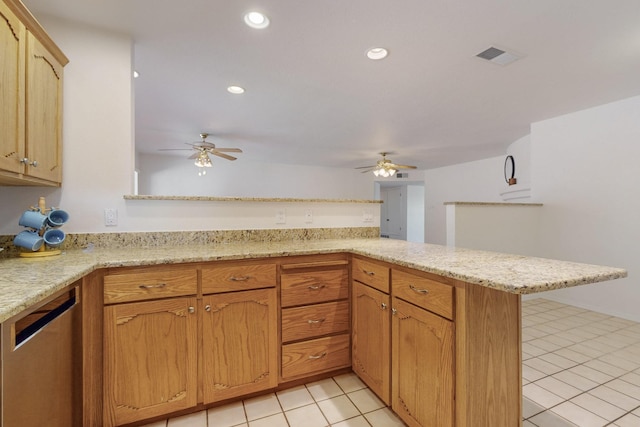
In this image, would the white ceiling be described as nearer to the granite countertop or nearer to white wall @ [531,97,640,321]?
white wall @ [531,97,640,321]

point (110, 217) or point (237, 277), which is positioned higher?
point (110, 217)

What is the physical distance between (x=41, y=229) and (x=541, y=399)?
2967mm

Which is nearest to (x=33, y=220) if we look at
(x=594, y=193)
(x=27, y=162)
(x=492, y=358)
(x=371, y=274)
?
(x=27, y=162)

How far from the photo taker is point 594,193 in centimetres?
336

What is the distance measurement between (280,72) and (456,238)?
8.54 feet

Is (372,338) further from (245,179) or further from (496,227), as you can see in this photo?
(245,179)

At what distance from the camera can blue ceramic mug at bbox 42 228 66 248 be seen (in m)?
1.59

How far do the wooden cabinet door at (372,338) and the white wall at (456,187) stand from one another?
5.27 m

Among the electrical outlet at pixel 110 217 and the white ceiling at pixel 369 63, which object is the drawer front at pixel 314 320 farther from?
the white ceiling at pixel 369 63

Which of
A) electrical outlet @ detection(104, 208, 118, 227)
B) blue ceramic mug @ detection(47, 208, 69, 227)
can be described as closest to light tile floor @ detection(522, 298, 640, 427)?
electrical outlet @ detection(104, 208, 118, 227)

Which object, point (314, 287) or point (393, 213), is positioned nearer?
point (314, 287)

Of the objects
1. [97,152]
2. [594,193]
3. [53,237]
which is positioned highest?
[97,152]

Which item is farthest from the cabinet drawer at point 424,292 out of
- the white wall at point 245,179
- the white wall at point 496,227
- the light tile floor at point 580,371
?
the white wall at point 245,179

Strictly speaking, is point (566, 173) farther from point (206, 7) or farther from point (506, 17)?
point (206, 7)
